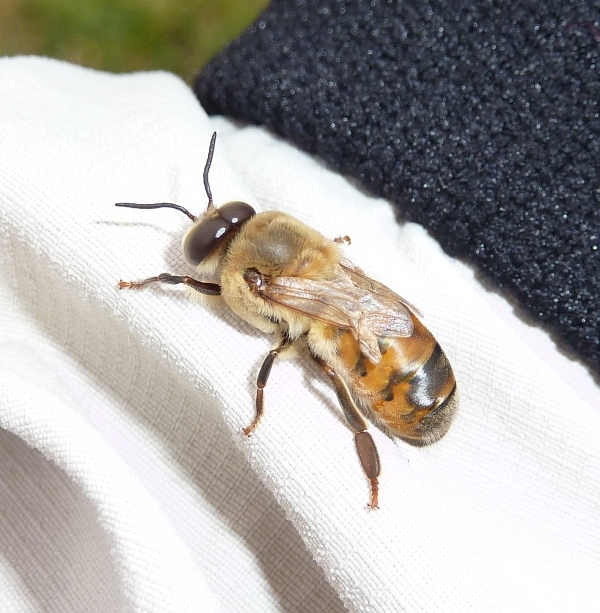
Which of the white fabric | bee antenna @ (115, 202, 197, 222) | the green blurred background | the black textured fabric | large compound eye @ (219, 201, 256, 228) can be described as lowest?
the green blurred background

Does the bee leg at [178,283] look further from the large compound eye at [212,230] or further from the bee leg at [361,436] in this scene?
the bee leg at [361,436]

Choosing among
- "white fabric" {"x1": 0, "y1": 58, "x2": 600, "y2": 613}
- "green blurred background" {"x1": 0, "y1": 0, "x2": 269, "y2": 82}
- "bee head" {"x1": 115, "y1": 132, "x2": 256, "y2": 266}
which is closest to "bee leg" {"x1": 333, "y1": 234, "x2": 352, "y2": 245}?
"white fabric" {"x1": 0, "y1": 58, "x2": 600, "y2": 613}

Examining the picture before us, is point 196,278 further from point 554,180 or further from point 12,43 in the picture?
point 12,43

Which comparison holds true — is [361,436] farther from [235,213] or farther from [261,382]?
[235,213]

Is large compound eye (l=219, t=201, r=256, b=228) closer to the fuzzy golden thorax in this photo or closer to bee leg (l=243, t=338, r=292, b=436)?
the fuzzy golden thorax

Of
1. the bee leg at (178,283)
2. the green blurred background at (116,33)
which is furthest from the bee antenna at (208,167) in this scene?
the green blurred background at (116,33)

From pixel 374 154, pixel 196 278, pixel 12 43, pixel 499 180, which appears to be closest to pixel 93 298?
pixel 196 278
